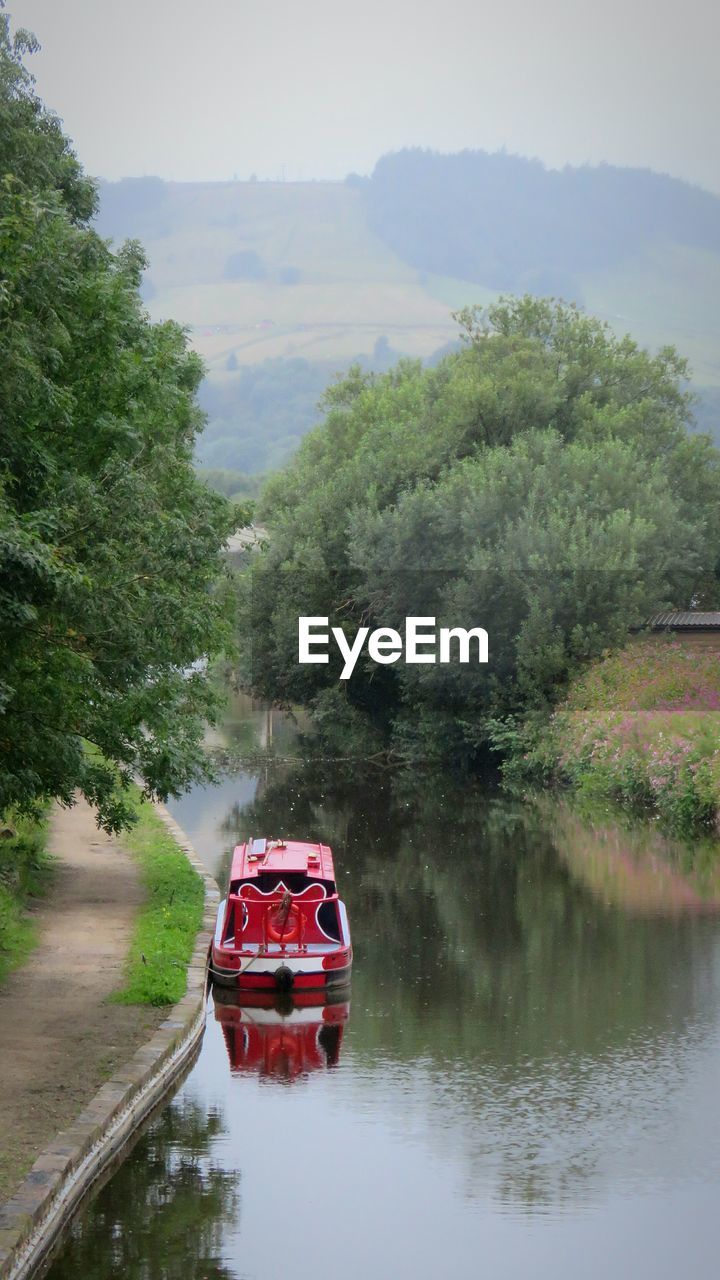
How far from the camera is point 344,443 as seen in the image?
5456 centimetres

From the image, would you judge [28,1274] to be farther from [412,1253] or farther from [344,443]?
[344,443]

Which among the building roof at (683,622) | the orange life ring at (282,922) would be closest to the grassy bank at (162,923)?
the orange life ring at (282,922)

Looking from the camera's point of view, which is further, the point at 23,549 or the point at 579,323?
the point at 579,323

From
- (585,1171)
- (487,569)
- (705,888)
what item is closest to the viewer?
(585,1171)

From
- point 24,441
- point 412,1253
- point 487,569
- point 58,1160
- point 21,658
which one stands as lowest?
point 412,1253

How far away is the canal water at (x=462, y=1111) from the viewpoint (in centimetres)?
1080

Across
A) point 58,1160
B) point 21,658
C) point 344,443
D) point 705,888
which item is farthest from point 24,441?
point 344,443

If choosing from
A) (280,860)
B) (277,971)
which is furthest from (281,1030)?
(280,860)

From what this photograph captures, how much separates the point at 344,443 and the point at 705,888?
3146 centimetres

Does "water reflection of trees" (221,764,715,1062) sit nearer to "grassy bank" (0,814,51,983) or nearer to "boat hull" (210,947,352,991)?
"boat hull" (210,947,352,991)

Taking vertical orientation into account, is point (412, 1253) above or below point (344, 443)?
below

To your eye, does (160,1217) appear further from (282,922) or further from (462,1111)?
(282,922)

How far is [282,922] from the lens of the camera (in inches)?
749

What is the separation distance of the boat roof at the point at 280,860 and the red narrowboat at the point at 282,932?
0.02 m
